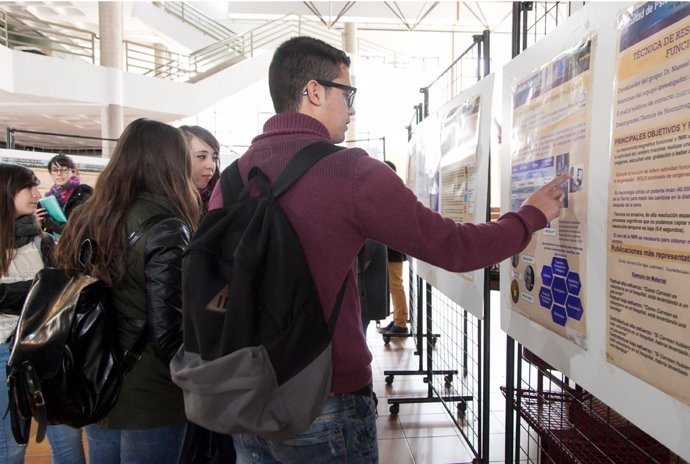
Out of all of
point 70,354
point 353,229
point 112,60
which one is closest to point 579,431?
point 353,229

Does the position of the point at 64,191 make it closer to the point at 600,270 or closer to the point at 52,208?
the point at 52,208

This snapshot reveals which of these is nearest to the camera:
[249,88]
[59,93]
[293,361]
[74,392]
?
[293,361]

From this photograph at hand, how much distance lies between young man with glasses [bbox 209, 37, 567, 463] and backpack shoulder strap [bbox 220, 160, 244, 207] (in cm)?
2

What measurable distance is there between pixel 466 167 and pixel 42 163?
18.9 feet

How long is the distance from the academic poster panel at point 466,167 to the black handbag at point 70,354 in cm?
107

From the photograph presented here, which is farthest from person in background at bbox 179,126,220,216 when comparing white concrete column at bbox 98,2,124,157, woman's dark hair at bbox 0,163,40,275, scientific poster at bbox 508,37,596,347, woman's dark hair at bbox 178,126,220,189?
white concrete column at bbox 98,2,124,157

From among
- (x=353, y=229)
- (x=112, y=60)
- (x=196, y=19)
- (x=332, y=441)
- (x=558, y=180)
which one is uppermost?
(x=196, y=19)

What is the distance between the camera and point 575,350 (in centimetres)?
111

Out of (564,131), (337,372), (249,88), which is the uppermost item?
(249,88)

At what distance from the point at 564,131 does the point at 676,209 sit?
0.39 m

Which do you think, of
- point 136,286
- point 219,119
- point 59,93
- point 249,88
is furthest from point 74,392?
point 219,119

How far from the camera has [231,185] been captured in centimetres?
108

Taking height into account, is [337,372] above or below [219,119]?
below

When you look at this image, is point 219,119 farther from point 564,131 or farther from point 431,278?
point 564,131
